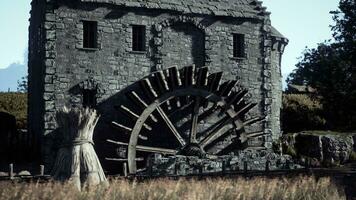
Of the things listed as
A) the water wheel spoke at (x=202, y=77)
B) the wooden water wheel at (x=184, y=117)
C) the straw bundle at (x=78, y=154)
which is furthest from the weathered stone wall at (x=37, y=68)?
the straw bundle at (x=78, y=154)

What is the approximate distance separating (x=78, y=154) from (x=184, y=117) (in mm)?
10988

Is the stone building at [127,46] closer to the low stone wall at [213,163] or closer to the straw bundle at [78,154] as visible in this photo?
the low stone wall at [213,163]

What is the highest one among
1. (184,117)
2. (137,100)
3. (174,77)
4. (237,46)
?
(237,46)

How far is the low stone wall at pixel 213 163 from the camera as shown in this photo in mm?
16391

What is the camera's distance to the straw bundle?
837cm

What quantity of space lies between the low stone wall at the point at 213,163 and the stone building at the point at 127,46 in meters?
2.48

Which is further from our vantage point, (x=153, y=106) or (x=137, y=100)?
(x=153, y=106)

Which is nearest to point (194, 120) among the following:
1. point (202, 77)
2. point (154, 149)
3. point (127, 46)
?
point (202, 77)

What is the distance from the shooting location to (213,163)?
1695 centimetres

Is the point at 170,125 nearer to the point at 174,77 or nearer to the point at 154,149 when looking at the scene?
the point at 154,149

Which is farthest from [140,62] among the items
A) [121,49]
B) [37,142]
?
[37,142]

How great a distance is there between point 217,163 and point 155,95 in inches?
119

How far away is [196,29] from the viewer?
1995 cm

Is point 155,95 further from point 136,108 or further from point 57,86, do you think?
point 57,86
